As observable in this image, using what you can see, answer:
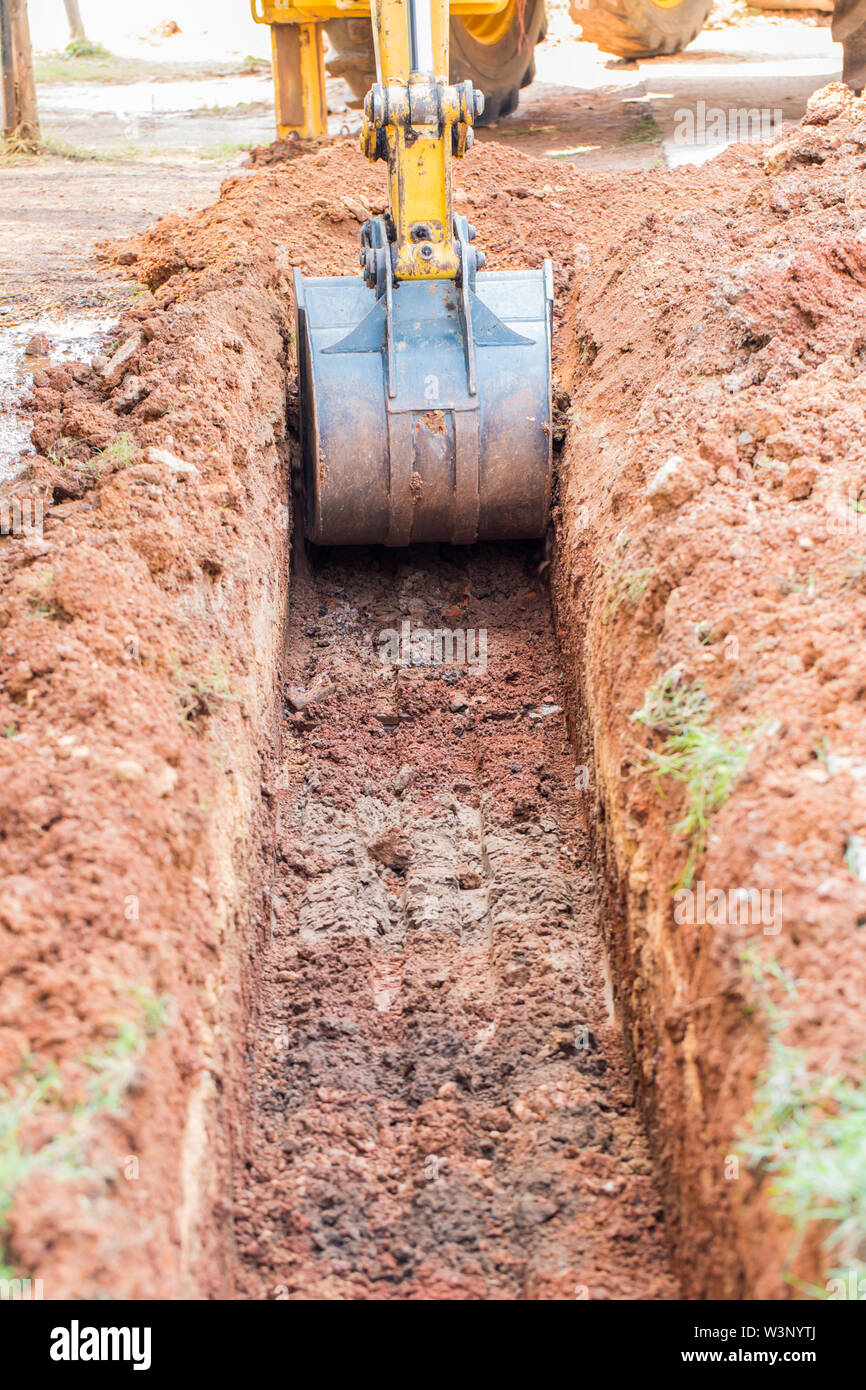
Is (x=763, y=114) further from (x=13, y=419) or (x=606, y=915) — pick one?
(x=606, y=915)

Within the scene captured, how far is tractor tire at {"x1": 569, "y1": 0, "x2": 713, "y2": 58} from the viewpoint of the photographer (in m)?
11.4

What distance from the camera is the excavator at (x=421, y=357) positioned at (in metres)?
4.30

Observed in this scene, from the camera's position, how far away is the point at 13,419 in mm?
5203

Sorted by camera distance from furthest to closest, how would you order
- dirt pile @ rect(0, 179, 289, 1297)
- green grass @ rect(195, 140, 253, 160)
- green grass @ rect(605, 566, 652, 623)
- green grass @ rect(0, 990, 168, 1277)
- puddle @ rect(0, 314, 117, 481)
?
1. green grass @ rect(195, 140, 253, 160)
2. puddle @ rect(0, 314, 117, 481)
3. green grass @ rect(605, 566, 652, 623)
4. dirt pile @ rect(0, 179, 289, 1297)
5. green grass @ rect(0, 990, 168, 1277)

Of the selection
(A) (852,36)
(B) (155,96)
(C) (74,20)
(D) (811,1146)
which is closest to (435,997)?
(D) (811,1146)

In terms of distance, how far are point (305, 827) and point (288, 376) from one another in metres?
2.58

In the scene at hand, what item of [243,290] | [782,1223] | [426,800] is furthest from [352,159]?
[782,1223]

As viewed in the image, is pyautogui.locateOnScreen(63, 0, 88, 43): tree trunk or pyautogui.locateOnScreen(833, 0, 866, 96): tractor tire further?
pyautogui.locateOnScreen(63, 0, 88, 43): tree trunk

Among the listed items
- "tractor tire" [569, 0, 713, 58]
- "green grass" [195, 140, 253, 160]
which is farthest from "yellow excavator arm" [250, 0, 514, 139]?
"tractor tire" [569, 0, 713, 58]

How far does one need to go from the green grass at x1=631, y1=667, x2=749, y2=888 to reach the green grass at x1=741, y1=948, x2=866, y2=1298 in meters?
0.59

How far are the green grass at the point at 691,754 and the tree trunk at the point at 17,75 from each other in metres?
10.4

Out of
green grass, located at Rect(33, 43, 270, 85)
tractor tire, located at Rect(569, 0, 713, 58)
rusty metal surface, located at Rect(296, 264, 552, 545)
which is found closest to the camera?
rusty metal surface, located at Rect(296, 264, 552, 545)

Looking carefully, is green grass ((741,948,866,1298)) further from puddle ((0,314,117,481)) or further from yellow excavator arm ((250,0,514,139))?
yellow excavator arm ((250,0,514,139))

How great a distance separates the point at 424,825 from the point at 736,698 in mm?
1511
